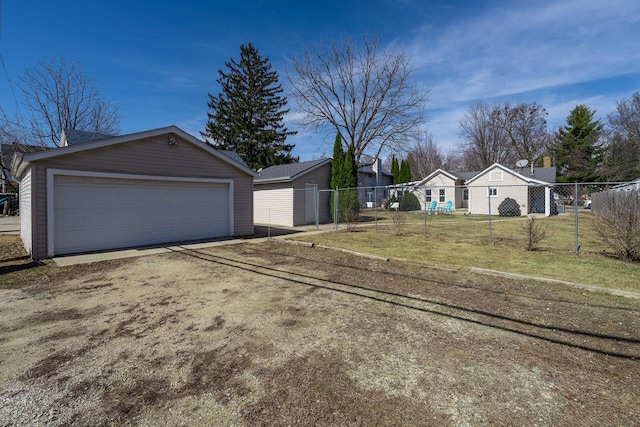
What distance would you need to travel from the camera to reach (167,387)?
2418 millimetres

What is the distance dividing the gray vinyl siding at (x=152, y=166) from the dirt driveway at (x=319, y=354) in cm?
328

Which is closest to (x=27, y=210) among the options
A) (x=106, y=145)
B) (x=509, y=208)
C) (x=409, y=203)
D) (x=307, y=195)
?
(x=106, y=145)

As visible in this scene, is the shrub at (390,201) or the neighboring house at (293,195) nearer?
the neighboring house at (293,195)

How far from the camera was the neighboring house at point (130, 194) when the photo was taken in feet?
24.8

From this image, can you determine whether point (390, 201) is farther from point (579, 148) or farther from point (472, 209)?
point (579, 148)

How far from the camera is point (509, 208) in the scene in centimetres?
2169

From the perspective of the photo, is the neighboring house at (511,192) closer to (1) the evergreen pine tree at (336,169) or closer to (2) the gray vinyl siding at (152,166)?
(1) the evergreen pine tree at (336,169)

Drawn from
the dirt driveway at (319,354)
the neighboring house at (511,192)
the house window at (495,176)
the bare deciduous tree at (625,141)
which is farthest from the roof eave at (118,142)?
the bare deciduous tree at (625,141)

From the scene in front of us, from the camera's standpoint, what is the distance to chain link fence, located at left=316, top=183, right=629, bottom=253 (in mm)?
13148

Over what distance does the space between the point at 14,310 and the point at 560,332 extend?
22.7 ft

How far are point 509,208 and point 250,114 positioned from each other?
85.2ft

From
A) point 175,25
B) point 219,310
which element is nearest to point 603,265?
point 219,310

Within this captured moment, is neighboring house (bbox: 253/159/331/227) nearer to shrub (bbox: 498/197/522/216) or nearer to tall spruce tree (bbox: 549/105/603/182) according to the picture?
shrub (bbox: 498/197/522/216)

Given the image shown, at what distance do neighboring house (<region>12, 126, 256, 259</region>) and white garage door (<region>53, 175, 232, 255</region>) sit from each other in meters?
0.02
